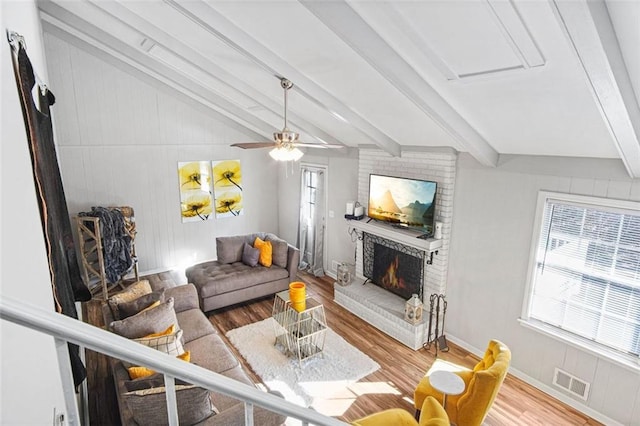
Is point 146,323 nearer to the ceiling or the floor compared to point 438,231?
nearer to the floor

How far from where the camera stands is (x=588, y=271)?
10.8 ft

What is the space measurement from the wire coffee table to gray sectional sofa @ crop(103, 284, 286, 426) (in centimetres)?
75

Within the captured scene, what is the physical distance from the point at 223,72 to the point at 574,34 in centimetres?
349

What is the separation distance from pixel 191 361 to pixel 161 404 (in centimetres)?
86

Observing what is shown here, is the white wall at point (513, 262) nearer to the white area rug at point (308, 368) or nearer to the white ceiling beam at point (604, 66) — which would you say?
the white ceiling beam at point (604, 66)

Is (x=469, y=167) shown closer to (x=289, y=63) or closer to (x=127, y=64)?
(x=289, y=63)

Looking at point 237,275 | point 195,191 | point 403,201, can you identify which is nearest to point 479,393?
point 403,201

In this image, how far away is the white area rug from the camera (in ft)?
11.7

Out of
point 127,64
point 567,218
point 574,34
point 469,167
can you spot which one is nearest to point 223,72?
point 127,64

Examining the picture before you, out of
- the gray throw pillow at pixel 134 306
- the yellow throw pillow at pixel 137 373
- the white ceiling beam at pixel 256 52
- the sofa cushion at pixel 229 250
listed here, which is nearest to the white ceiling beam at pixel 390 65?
the white ceiling beam at pixel 256 52

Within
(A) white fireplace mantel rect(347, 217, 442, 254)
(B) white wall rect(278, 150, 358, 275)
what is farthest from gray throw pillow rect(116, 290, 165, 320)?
(B) white wall rect(278, 150, 358, 275)

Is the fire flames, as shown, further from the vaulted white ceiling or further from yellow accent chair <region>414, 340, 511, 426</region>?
yellow accent chair <region>414, 340, 511, 426</region>

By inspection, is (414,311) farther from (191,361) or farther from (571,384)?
(191,361)

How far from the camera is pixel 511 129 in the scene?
10.3 feet
